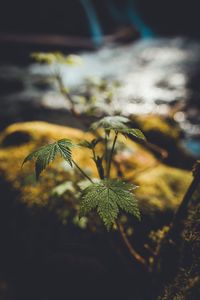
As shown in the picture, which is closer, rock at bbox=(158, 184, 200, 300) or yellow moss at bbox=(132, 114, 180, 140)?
rock at bbox=(158, 184, 200, 300)

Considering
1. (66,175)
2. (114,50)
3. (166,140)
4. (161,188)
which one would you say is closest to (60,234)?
(66,175)

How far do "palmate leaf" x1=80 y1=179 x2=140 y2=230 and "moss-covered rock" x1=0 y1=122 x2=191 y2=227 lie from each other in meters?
0.84

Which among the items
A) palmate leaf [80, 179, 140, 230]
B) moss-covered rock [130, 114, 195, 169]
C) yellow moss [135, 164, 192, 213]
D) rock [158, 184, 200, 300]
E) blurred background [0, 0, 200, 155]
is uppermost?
blurred background [0, 0, 200, 155]

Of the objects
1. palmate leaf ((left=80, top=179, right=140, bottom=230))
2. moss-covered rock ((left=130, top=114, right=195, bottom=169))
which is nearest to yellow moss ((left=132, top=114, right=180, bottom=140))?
moss-covered rock ((left=130, top=114, right=195, bottom=169))

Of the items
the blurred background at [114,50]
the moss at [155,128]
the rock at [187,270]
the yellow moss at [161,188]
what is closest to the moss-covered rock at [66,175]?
the yellow moss at [161,188]

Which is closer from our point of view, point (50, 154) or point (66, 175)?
point (50, 154)

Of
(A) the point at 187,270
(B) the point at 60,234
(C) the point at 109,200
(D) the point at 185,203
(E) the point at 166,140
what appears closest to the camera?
(C) the point at 109,200

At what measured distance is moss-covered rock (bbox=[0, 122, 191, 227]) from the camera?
2416 millimetres

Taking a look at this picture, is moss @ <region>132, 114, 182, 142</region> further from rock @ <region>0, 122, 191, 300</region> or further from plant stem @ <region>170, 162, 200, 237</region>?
plant stem @ <region>170, 162, 200, 237</region>

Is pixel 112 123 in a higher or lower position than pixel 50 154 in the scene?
higher

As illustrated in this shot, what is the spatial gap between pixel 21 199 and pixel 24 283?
2.36 ft

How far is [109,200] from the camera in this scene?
124cm

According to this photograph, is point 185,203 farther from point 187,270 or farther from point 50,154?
point 50,154

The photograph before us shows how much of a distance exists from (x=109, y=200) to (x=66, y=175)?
1.44m
